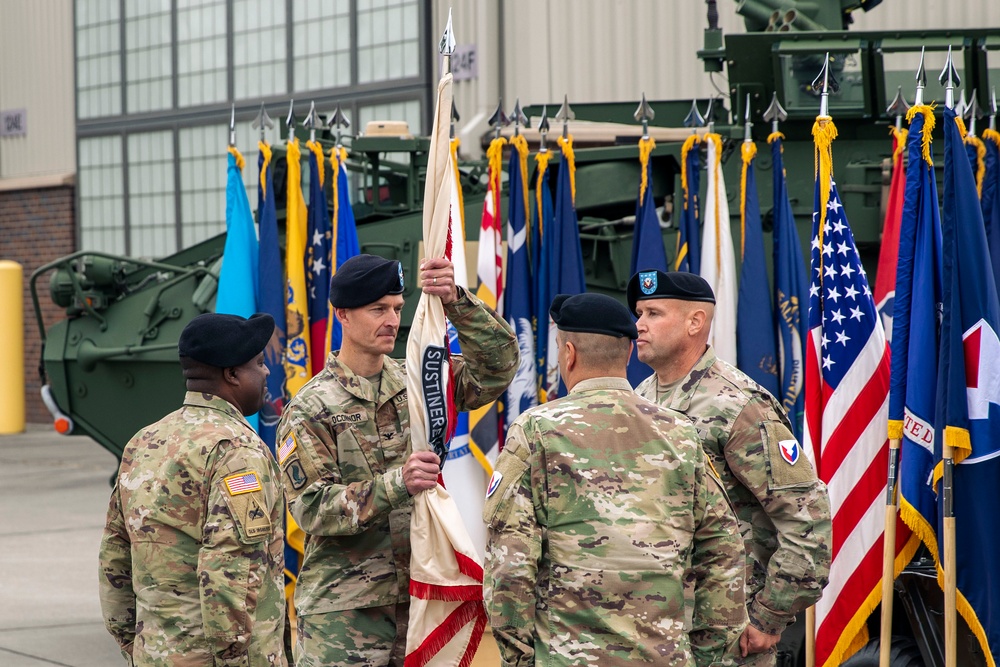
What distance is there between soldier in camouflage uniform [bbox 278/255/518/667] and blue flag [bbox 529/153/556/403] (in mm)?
2400

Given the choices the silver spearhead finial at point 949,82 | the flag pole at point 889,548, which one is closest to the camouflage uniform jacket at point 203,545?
the flag pole at point 889,548

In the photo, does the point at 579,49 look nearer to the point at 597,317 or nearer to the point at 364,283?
the point at 364,283

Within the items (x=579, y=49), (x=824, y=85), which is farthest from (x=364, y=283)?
(x=579, y=49)

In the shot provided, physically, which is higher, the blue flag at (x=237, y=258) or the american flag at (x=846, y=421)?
the blue flag at (x=237, y=258)

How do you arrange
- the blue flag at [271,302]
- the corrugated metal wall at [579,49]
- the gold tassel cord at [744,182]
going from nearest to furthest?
the gold tassel cord at [744,182] → the blue flag at [271,302] → the corrugated metal wall at [579,49]

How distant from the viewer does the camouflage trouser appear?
3.62 metres

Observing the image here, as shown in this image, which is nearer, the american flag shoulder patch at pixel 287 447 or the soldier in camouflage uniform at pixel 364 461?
the soldier in camouflage uniform at pixel 364 461

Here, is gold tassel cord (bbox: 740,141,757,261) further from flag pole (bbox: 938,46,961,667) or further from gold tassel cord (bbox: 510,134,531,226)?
flag pole (bbox: 938,46,961,667)

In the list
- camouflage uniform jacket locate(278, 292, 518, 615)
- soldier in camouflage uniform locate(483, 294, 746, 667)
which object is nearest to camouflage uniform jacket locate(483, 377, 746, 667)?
soldier in camouflage uniform locate(483, 294, 746, 667)

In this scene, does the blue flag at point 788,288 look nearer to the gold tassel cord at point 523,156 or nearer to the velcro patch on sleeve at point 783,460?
the gold tassel cord at point 523,156

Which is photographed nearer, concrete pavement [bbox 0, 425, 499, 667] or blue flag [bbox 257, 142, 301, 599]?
blue flag [bbox 257, 142, 301, 599]

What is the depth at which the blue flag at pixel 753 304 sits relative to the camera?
19.1 ft

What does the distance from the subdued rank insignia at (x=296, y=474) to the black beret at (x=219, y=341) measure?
0.57 metres

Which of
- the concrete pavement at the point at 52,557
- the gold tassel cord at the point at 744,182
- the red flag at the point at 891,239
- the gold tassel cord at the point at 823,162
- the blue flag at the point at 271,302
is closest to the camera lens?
the gold tassel cord at the point at 823,162
